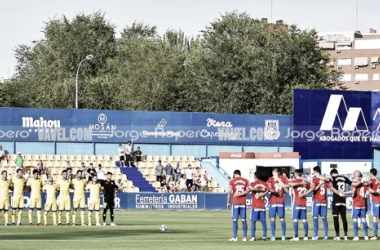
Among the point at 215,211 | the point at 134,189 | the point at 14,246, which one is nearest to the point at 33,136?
the point at 134,189

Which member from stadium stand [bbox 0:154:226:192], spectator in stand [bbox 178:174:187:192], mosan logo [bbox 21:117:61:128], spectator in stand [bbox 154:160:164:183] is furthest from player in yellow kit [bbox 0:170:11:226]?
mosan logo [bbox 21:117:61:128]

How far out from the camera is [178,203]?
63719mm

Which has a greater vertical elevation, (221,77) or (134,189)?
(221,77)

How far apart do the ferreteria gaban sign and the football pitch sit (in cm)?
2036

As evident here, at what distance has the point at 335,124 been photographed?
7162 cm

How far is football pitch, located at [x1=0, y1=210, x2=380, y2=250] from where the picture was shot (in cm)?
3153

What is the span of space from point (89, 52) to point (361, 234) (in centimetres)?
8298

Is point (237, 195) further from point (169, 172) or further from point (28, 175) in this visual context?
point (169, 172)

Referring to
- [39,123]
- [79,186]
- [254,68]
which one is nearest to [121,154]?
[39,123]

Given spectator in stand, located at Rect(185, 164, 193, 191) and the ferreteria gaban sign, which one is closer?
spectator in stand, located at Rect(185, 164, 193, 191)

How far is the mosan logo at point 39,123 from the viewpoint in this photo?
6894 cm

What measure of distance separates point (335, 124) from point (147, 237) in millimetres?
37230

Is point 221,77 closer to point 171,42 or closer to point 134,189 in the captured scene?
point 171,42

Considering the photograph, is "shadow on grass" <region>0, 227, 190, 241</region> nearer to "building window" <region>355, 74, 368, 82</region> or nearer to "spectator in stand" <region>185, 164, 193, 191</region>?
"spectator in stand" <region>185, 164, 193, 191</region>
